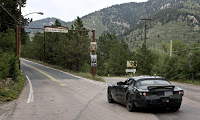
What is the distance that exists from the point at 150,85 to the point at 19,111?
5.27 metres

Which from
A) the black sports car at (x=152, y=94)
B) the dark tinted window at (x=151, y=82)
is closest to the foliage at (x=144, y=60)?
the dark tinted window at (x=151, y=82)

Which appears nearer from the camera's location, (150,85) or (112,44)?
(150,85)

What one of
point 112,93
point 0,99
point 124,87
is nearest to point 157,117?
point 124,87

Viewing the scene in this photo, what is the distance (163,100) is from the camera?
929 cm

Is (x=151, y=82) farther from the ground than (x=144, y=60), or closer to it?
farther from the ground

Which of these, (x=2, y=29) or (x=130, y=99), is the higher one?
(x=2, y=29)

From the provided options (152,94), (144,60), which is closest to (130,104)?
(152,94)

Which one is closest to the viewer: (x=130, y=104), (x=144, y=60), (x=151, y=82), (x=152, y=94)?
(x=152, y=94)

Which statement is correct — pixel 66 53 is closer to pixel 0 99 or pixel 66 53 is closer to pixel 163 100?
pixel 0 99

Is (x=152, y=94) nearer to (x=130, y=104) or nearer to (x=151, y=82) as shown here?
(x=151, y=82)

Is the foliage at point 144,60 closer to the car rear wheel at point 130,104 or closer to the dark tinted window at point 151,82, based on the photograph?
the dark tinted window at point 151,82

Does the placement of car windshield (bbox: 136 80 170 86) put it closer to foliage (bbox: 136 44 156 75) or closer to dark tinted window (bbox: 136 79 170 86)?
dark tinted window (bbox: 136 79 170 86)

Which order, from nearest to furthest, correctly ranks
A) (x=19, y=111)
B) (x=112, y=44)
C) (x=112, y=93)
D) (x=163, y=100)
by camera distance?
(x=163, y=100) → (x=19, y=111) → (x=112, y=93) → (x=112, y=44)

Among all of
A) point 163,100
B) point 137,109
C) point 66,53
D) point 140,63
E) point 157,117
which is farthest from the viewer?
point 140,63
